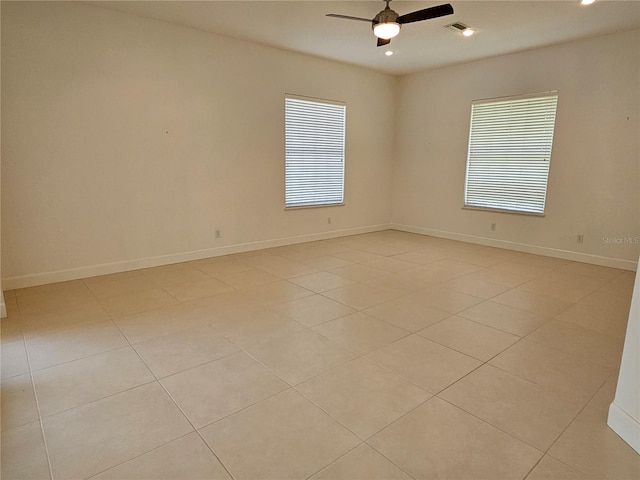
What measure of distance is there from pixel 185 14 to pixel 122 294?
120 inches

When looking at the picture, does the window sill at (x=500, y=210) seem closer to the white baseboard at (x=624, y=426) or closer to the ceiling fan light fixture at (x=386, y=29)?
the ceiling fan light fixture at (x=386, y=29)

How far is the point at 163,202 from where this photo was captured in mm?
4617

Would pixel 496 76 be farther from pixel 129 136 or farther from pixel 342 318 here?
pixel 129 136

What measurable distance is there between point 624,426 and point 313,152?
506 cm

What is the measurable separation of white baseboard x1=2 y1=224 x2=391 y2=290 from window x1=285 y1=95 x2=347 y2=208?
57 centimetres

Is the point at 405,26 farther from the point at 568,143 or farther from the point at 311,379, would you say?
the point at 311,379

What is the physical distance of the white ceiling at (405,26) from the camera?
12.4ft

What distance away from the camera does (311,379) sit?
227 centimetres

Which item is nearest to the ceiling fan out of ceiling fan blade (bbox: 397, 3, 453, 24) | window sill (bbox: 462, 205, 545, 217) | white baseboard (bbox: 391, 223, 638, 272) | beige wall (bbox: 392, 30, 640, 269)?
ceiling fan blade (bbox: 397, 3, 453, 24)

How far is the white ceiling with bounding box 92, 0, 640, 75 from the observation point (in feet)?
12.4

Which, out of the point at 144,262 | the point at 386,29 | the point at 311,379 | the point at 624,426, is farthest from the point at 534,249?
the point at 144,262

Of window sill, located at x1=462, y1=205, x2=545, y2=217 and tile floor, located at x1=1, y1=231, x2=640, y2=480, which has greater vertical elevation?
window sill, located at x1=462, y1=205, x2=545, y2=217

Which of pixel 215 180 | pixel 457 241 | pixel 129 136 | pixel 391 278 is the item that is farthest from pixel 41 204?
pixel 457 241

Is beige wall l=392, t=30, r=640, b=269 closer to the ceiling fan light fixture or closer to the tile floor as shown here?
the tile floor
